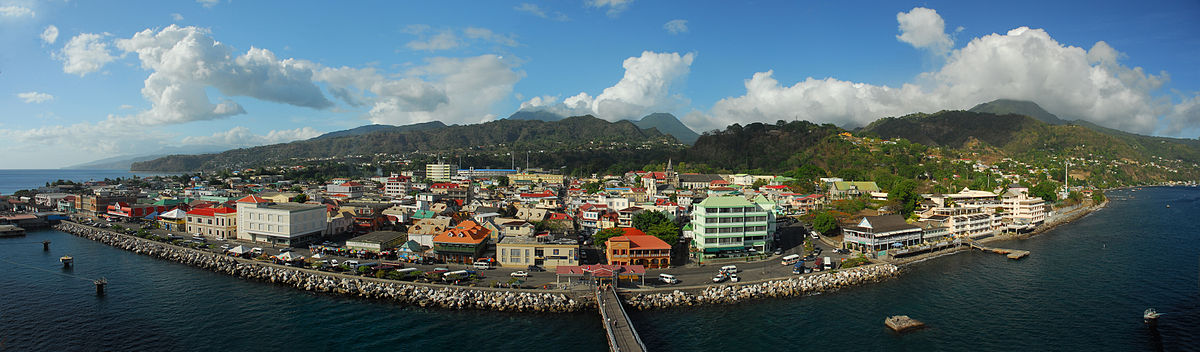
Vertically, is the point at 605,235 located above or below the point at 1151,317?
above

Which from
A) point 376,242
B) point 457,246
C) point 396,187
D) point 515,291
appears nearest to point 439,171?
point 396,187

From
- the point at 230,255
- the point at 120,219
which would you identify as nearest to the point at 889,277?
the point at 230,255

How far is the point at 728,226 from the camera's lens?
3247 cm

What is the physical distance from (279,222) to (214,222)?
8270 mm

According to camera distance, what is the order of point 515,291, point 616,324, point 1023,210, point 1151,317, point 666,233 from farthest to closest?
point 1023,210, point 666,233, point 515,291, point 1151,317, point 616,324

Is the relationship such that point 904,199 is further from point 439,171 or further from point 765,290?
point 439,171

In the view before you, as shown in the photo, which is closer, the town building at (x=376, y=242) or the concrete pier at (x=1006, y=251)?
the town building at (x=376, y=242)

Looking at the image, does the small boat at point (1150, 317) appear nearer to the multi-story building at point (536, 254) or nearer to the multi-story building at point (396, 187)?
the multi-story building at point (536, 254)

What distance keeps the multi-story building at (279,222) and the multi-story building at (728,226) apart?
2617 cm

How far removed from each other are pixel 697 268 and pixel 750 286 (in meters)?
4.21

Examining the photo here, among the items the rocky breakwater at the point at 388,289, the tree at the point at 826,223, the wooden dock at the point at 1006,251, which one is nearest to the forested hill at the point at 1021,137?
the wooden dock at the point at 1006,251

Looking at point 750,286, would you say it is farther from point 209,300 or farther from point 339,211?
point 339,211

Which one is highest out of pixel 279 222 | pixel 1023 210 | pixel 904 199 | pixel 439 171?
pixel 439 171

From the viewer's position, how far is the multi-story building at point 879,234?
35000 millimetres
